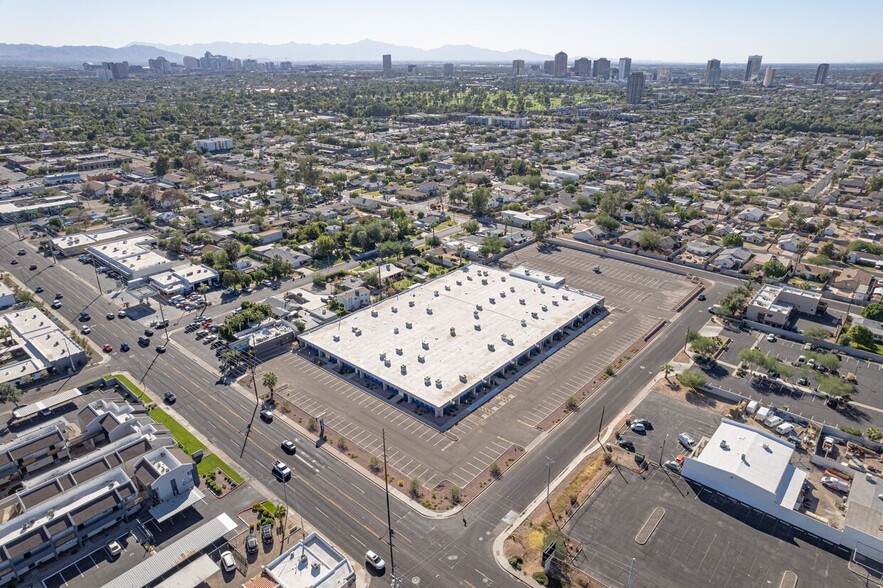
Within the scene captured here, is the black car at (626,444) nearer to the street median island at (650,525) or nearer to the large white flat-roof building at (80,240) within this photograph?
the street median island at (650,525)

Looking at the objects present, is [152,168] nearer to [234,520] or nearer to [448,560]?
[234,520]

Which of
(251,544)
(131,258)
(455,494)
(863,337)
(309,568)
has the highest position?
(131,258)

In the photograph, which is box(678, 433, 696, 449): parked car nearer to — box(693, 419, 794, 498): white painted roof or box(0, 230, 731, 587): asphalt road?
box(693, 419, 794, 498): white painted roof

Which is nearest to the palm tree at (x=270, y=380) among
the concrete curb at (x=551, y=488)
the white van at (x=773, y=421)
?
the concrete curb at (x=551, y=488)

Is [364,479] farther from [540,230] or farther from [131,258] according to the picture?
[131,258]

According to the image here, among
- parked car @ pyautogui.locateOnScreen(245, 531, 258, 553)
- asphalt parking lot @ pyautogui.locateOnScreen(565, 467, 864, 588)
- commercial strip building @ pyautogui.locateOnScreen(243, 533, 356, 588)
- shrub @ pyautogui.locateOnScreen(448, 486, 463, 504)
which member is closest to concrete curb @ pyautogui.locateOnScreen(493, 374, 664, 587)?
asphalt parking lot @ pyautogui.locateOnScreen(565, 467, 864, 588)

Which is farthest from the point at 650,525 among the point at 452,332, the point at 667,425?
the point at 452,332
